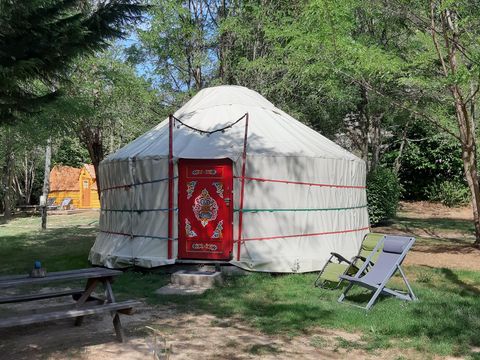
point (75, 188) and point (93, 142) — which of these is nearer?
point (93, 142)

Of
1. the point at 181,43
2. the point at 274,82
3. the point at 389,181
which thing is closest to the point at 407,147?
the point at 389,181

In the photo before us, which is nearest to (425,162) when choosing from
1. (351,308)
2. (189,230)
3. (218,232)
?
(218,232)

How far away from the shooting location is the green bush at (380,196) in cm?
1388

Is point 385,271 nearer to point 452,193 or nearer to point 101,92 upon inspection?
point 101,92

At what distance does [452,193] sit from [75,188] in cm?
2091

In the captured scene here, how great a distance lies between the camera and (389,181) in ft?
47.5

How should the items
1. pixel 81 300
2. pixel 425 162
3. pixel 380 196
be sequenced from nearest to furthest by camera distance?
pixel 81 300 < pixel 380 196 < pixel 425 162

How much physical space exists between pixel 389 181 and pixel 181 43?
682 centimetres

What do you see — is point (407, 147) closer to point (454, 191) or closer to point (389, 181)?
point (454, 191)

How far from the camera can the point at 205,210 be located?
7.61m

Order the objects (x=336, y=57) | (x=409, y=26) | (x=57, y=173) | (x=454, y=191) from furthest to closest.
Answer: (x=57, y=173) → (x=454, y=191) → (x=409, y=26) → (x=336, y=57)

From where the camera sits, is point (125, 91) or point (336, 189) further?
point (125, 91)

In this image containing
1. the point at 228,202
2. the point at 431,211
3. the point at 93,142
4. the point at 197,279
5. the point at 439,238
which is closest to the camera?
the point at 197,279

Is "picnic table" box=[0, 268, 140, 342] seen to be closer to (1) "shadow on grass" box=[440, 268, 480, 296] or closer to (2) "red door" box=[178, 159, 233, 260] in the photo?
(2) "red door" box=[178, 159, 233, 260]
